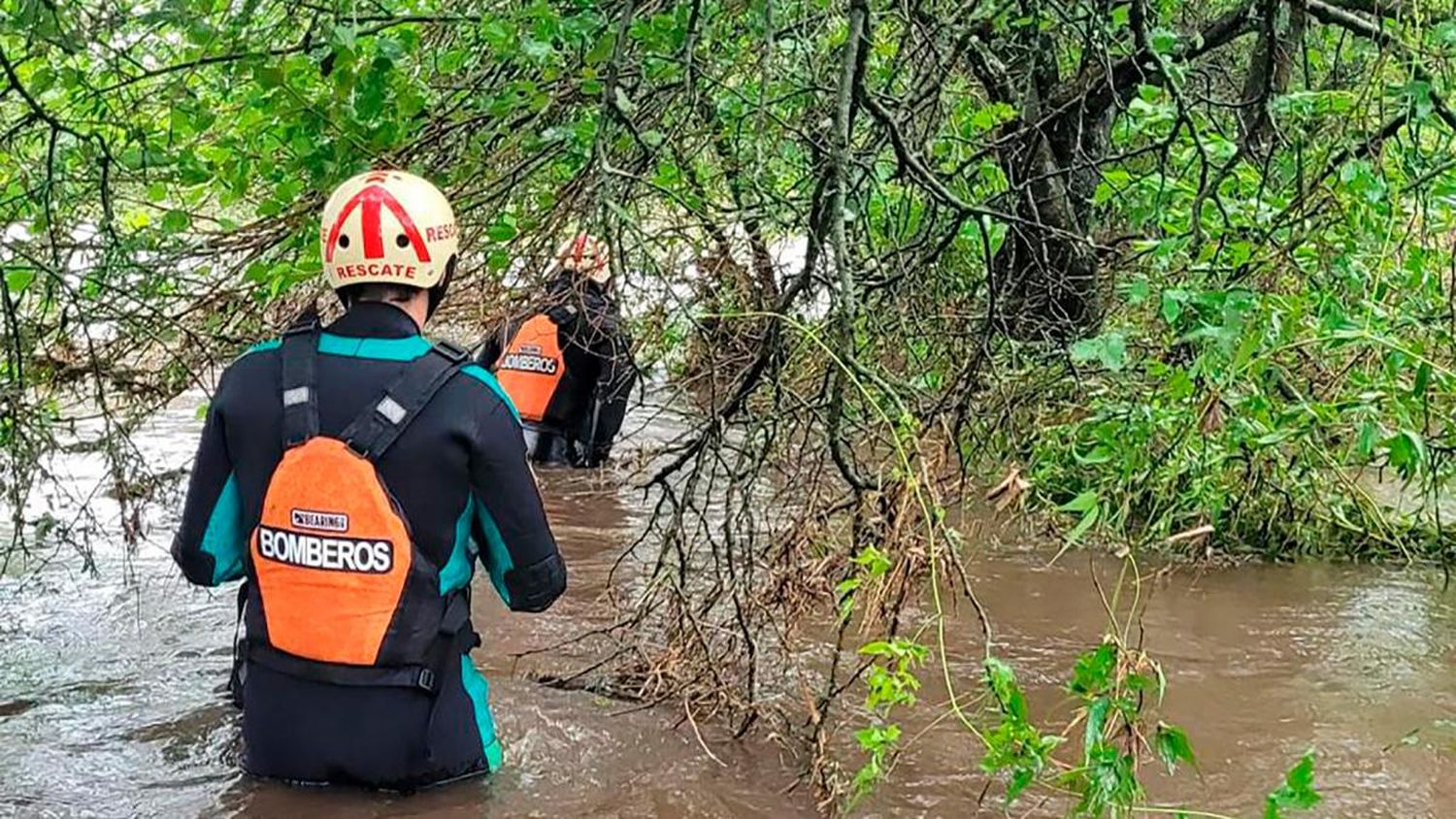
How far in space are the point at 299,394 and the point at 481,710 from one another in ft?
3.45

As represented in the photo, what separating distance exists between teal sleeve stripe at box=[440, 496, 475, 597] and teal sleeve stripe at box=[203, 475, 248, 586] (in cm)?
53

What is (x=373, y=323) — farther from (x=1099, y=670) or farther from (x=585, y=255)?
(x=1099, y=670)

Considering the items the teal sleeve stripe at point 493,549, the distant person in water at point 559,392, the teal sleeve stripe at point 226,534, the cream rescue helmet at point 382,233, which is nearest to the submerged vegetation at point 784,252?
the cream rescue helmet at point 382,233

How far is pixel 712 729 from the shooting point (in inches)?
185

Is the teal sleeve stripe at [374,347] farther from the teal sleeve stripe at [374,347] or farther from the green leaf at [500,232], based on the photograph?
the green leaf at [500,232]

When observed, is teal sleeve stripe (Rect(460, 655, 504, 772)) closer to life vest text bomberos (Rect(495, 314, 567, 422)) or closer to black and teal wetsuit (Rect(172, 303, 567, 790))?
black and teal wetsuit (Rect(172, 303, 567, 790))

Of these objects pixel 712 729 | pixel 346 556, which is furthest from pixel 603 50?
pixel 712 729

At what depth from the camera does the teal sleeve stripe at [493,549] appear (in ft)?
12.1

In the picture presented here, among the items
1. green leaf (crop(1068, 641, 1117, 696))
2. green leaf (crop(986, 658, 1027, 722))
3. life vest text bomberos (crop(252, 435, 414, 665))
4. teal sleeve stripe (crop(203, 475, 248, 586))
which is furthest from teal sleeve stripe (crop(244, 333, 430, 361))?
green leaf (crop(1068, 641, 1117, 696))

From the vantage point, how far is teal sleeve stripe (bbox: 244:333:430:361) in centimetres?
362

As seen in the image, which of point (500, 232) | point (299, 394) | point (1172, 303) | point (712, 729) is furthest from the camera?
point (712, 729)

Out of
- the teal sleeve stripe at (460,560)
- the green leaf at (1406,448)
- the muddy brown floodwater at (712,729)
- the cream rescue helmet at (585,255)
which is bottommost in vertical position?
the muddy brown floodwater at (712,729)

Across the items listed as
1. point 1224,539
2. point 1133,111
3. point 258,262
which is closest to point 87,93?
point 258,262

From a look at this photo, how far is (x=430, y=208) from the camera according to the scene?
3719mm
